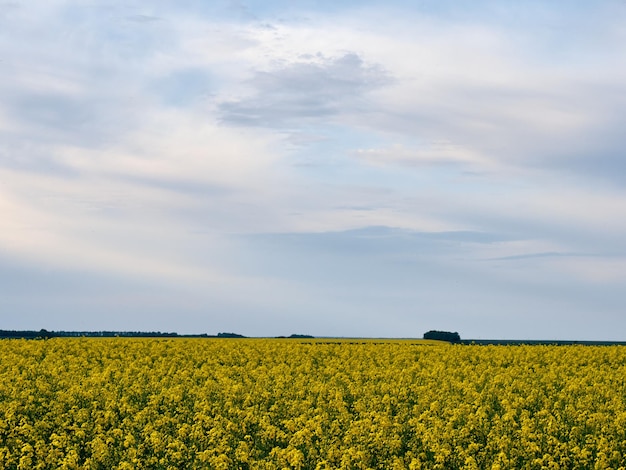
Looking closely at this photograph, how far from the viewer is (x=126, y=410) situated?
2177 centimetres

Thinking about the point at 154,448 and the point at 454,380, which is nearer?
the point at 154,448

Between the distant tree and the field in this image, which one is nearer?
the field

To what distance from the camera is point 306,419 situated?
19.8 meters

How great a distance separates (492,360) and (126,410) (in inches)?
912

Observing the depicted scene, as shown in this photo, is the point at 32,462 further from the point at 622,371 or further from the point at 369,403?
the point at 622,371

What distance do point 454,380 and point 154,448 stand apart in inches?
547

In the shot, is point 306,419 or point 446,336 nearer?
point 306,419

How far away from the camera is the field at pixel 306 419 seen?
17125 mm

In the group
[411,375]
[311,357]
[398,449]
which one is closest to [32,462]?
[398,449]

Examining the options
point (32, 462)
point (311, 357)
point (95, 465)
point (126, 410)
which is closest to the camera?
point (95, 465)

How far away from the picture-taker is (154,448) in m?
17.6

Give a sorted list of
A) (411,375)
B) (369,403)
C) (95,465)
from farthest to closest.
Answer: (411,375) < (369,403) < (95,465)

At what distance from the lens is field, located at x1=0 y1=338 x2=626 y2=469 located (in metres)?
17.1

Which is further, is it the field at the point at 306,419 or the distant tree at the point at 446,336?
the distant tree at the point at 446,336
